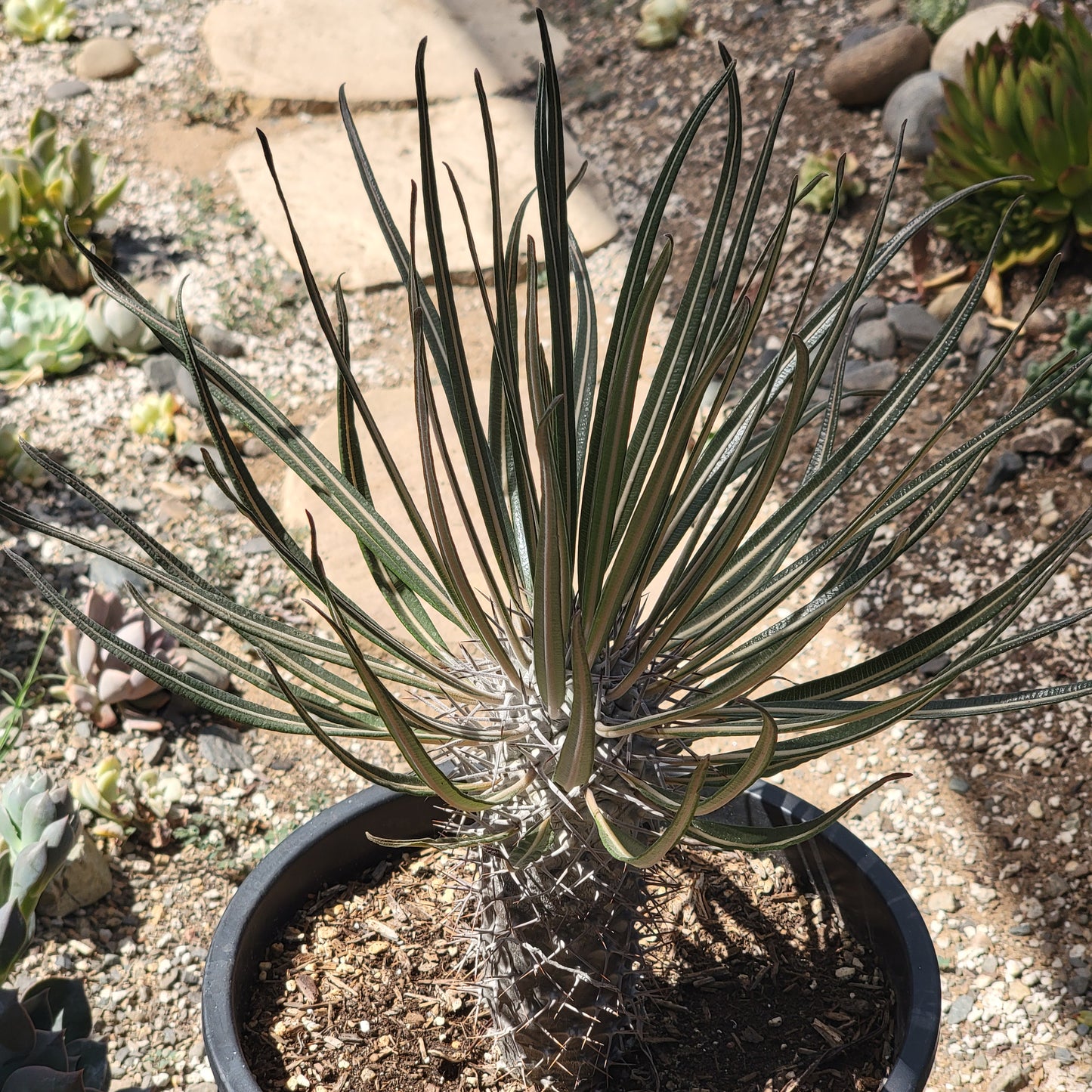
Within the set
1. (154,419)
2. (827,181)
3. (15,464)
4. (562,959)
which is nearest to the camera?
(562,959)

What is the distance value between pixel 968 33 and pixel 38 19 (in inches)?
135

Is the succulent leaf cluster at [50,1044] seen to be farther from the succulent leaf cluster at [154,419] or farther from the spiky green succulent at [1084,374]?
the spiky green succulent at [1084,374]

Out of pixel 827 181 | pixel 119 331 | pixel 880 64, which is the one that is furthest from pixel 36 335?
pixel 880 64

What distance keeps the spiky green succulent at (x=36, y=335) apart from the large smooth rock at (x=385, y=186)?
30.7 inches

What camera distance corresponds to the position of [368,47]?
Result: 14.8ft

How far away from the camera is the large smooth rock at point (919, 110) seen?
344 centimetres

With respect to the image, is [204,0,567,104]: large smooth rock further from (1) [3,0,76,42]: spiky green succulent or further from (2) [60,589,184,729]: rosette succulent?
(2) [60,589,184,729]: rosette succulent

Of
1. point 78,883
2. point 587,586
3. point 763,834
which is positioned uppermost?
point 587,586

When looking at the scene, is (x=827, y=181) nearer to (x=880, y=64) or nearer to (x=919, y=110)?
(x=919, y=110)

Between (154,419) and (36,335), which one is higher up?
(36,335)

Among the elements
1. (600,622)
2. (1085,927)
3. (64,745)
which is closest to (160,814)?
(64,745)

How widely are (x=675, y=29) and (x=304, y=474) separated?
3.67 m

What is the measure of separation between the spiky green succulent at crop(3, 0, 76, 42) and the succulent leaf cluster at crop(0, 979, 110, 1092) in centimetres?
411

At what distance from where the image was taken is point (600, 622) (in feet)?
3.40
